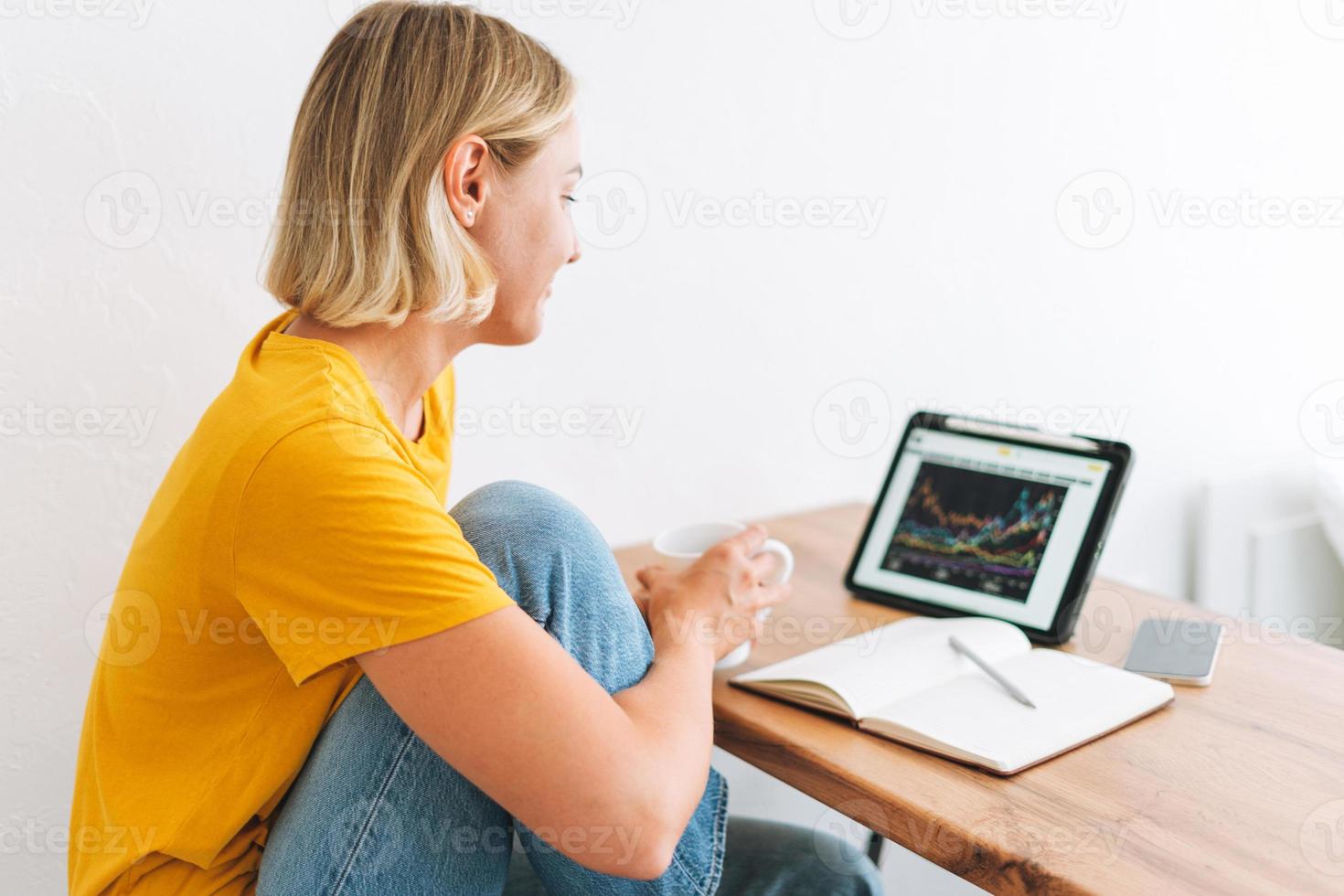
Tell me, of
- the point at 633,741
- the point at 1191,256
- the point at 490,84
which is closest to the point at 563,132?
the point at 490,84

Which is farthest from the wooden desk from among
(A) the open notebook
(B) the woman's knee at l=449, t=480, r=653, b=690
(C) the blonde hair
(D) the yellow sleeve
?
(C) the blonde hair

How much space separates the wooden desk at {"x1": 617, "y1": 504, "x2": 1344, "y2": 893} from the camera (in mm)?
768

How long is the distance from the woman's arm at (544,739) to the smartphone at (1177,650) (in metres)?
0.50

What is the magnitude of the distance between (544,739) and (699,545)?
464 mm

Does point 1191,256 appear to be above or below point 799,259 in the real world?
above

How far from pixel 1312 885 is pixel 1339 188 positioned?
1.91 meters

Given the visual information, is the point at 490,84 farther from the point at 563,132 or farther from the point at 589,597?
the point at 589,597

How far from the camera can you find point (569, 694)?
79 cm

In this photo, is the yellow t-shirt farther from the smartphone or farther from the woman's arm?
the smartphone

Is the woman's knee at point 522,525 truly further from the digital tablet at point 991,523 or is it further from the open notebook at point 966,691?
the digital tablet at point 991,523

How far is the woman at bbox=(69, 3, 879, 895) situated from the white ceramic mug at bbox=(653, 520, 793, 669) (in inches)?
3.7

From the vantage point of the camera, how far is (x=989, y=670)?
40.9 inches

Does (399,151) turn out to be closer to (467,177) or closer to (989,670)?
(467,177)

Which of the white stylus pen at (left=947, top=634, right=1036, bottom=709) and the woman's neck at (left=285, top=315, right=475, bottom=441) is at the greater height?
the woman's neck at (left=285, top=315, right=475, bottom=441)
